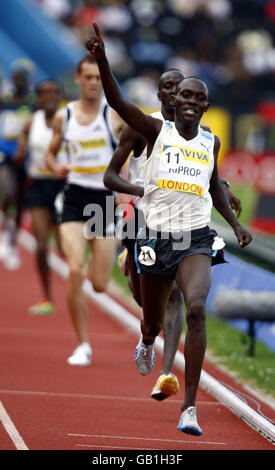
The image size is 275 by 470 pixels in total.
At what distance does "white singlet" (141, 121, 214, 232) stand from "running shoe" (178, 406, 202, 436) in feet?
3.75

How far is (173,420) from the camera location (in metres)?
7.82

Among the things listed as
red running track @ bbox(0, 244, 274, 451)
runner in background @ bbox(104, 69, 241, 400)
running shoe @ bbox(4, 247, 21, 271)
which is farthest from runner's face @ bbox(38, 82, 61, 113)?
running shoe @ bbox(4, 247, 21, 271)

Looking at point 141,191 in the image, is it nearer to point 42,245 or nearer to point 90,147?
point 90,147

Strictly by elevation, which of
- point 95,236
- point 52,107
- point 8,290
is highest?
point 52,107

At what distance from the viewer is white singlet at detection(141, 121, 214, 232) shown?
7.07m

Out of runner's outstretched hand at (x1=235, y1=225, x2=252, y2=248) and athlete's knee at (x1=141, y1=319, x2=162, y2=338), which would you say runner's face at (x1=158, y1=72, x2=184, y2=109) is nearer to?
runner's outstretched hand at (x1=235, y1=225, x2=252, y2=248)

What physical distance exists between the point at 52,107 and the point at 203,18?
Result: 21555mm

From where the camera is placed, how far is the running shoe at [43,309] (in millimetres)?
12922

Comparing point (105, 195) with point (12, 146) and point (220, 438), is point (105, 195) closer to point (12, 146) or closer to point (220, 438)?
point (220, 438)

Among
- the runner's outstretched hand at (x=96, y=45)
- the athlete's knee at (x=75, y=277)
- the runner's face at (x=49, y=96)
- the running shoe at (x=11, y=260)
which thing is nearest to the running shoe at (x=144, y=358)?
the athlete's knee at (x=75, y=277)

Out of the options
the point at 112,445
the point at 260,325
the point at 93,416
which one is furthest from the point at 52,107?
the point at 112,445

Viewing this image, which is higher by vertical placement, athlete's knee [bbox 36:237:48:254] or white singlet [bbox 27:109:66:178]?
white singlet [bbox 27:109:66:178]

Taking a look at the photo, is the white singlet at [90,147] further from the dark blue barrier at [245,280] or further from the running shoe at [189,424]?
the running shoe at [189,424]

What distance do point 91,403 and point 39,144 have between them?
5.36 m
